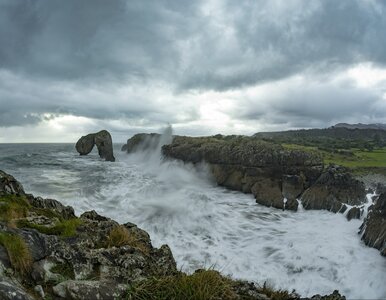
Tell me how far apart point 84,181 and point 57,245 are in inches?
1046

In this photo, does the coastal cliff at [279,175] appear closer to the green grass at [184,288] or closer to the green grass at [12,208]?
the green grass at [12,208]

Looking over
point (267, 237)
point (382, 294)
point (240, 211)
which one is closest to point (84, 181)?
point (240, 211)

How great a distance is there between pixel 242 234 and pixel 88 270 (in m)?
14.3

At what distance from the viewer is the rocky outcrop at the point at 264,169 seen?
2996 centimetres

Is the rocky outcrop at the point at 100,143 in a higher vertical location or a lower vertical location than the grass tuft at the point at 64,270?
higher

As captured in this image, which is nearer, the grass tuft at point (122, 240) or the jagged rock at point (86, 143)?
the grass tuft at point (122, 240)

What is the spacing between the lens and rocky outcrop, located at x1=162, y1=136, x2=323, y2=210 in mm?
29959

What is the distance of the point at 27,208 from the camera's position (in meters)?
9.04

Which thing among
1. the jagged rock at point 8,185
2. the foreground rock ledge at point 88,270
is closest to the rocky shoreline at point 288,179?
the foreground rock ledge at point 88,270

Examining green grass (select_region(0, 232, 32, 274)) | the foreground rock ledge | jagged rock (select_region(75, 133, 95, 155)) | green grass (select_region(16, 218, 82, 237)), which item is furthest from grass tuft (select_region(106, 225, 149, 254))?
jagged rock (select_region(75, 133, 95, 155))

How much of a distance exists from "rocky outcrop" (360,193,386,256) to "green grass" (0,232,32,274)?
16549 millimetres

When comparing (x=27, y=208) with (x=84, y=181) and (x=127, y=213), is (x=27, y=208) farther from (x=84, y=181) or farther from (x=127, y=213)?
(x=84, y=181)

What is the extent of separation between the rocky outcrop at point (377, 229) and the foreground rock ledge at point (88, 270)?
514 inches

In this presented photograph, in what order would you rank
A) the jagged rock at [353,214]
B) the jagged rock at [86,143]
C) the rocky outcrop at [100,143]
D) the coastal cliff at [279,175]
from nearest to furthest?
the jagged rock at [353,214] → the coastal cliff at [279,175] → the rocky outcrop at [100,143] → the jagged rock at [86,143]
